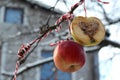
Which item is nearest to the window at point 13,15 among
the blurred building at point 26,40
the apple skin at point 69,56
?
the blurred building at point 26,40

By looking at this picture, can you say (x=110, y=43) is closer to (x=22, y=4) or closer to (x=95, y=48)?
(x=95, y=48)

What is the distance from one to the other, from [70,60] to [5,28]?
6.21 metres

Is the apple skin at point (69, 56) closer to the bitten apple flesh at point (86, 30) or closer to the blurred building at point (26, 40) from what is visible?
the bitten apple flesh at point (86, 30)

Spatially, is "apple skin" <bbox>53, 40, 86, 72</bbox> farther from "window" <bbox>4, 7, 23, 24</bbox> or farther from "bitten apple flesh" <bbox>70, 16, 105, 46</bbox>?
"window" <bbox>4, 7, 23, 24</bbox>

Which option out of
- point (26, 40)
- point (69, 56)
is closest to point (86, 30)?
point (69, 56)

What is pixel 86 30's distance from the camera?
1.20 m

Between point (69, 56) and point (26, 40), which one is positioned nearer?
point (69, 56)

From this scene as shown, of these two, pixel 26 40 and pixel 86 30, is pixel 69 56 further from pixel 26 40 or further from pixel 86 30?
pixel 26 40

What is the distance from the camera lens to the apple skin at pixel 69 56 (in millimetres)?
1210

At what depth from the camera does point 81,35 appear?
115 cm

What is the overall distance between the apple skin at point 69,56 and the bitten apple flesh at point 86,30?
5 cm

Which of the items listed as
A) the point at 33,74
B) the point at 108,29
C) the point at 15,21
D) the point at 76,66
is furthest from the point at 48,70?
the point at 76,66

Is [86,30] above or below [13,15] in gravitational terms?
above

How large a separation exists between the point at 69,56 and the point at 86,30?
10cm
